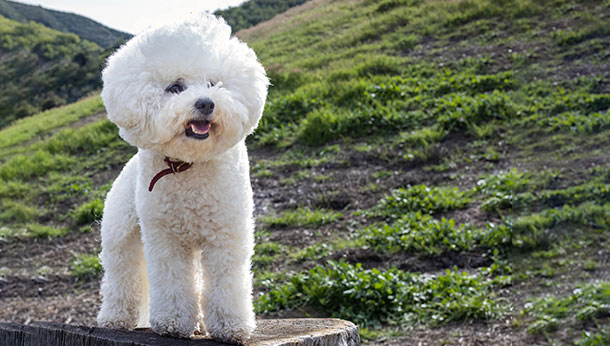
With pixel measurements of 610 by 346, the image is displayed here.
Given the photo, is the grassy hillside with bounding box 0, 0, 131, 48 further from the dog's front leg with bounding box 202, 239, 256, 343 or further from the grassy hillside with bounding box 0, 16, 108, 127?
the dog's front leg with bounding box 202, 239, 256, 343

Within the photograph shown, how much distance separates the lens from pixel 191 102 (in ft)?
7.49

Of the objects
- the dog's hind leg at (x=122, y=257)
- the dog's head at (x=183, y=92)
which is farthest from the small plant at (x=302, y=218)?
the dog's head at (x=183, y=92)

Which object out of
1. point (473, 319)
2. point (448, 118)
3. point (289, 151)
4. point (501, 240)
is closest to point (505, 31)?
point (448, 118)

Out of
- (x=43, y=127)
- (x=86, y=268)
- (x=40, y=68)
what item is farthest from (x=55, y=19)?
(x=86, y=268)

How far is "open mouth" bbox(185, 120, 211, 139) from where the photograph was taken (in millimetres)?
2342

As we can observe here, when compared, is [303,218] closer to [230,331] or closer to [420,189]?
[420,189]

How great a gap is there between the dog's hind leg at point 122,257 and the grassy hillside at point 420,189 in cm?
231

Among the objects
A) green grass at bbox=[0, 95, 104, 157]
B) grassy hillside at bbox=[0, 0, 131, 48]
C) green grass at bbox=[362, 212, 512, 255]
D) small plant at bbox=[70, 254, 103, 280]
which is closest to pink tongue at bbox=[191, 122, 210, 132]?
green grass at bbox=[362, 212, 512, 255]

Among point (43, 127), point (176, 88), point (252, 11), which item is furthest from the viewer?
point (252, 11)

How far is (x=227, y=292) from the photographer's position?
2.64m

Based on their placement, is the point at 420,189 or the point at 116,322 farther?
the point at 420,189

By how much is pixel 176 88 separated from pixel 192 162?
0.34m

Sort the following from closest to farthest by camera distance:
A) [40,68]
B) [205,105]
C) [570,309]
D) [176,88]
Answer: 1. [205,105]
2. [176,88]
3. [570,309]
4. [40,68]

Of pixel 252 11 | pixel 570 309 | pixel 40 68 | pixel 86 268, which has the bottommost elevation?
pixel 570 309
